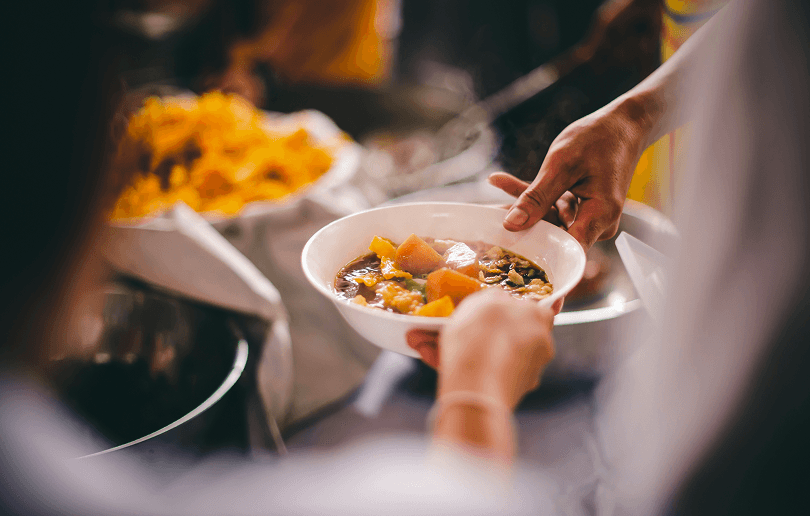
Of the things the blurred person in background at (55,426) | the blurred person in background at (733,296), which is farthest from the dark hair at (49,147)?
the blurred person in background at (733,296)

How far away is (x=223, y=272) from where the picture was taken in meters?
0.92

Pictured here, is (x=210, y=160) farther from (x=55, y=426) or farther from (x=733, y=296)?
(x=733, y=296)

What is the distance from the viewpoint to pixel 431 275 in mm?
521

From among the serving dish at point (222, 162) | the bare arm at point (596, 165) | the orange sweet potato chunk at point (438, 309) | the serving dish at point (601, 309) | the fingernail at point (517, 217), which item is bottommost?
the serving dish at point (222, 162)

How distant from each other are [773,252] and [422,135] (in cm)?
138

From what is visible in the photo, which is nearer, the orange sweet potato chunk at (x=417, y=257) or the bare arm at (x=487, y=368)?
the bare arm at (x=487, y=368)

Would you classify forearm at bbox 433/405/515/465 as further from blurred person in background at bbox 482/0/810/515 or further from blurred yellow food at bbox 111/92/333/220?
blurred yellow food at bbox 111/92/333/220

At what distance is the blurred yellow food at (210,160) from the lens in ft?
3.88

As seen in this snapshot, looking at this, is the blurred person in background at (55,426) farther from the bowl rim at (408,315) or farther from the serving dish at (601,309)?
the serving dish at (601,309)

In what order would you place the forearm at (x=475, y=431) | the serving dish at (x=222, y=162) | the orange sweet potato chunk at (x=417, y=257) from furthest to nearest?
the serving dish at (x=222, y=162), the orange sweet potato chunk at (x=417, y=257), the forearm at (x=475, y=431)

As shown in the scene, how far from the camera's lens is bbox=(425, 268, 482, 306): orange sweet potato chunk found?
50cm

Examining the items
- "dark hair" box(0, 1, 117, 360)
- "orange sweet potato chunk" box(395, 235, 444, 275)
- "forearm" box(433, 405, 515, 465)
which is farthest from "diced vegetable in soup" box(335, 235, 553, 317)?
"dark hair" box(0, 1, 117, 360)

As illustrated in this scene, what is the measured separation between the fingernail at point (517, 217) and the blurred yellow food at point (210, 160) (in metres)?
0.87

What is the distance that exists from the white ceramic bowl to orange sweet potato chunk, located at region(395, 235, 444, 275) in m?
0.04
